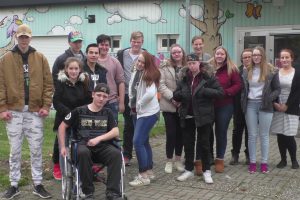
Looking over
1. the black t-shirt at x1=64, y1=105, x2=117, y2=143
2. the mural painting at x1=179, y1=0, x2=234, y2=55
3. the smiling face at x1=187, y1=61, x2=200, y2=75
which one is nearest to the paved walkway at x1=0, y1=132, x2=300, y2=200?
the black t-shirt at x1=64, y1=105, x2=117, y2=143

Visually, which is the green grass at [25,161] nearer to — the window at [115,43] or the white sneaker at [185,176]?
the white sneaker at [185,176]

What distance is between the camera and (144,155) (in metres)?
6.32

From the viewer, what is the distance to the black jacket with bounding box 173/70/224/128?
6.36 meters

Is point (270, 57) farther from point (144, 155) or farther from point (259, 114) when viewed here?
point (144, 155)

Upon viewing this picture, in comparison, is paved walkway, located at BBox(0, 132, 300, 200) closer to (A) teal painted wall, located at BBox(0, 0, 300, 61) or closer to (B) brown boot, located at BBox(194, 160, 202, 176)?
(B) brown boot, located at BBox(194, 160, 202, 176)

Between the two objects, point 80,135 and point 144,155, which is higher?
point 80,135

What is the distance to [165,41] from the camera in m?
14.4

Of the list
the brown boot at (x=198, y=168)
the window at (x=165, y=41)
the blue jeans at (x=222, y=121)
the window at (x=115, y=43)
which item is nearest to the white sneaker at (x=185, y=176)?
the brown boot at (x=198, y=168)

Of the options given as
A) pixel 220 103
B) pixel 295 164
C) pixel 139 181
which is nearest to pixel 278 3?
pixel 295 164

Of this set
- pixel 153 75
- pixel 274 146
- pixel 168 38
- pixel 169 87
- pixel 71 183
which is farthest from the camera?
pixel 168 38

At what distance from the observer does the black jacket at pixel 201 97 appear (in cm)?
636

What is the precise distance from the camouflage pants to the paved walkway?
0.36 metres

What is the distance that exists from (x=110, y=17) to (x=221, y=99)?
896cm

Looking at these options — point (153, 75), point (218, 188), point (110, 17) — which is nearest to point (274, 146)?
point (218, 188)
